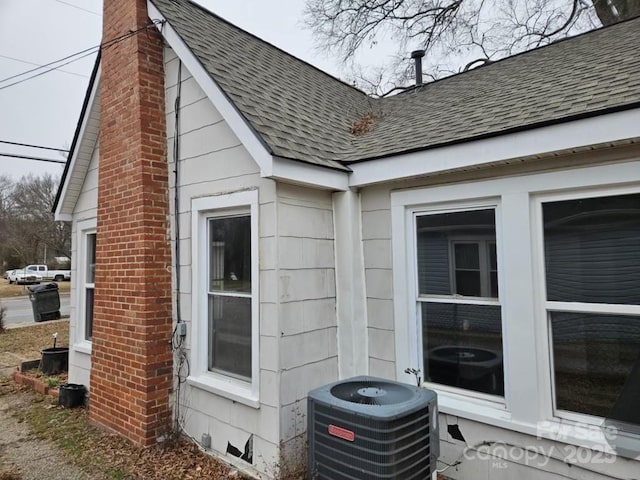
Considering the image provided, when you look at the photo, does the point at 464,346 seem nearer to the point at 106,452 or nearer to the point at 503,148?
the point at 503,148

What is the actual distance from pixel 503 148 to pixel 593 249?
1012 mm

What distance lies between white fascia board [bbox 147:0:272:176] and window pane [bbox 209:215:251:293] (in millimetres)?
782

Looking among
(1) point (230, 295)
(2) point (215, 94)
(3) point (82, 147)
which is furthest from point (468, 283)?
(3) point (82, 147)

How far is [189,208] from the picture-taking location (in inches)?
172

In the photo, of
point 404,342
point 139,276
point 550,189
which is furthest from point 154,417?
point 550,189

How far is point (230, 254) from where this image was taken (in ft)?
13.5

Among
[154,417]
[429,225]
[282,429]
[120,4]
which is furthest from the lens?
[120,4]

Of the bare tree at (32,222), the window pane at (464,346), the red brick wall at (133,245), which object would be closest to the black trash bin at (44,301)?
the red brick wall at (133,245)

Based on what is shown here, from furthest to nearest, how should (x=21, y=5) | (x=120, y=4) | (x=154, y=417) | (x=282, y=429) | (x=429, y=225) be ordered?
(x=21, y=5) → (x=120, y=4) → (x=154, y=417) → (x=429, y=225) → (x=282, y=429)

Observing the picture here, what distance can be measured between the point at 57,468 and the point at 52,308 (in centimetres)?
1226

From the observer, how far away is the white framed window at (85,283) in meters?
6.05

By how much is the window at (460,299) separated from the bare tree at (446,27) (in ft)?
36.5

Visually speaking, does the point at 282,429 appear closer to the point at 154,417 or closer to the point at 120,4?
the point at 154,417

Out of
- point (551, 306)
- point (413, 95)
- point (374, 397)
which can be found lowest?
point (374, 397)
